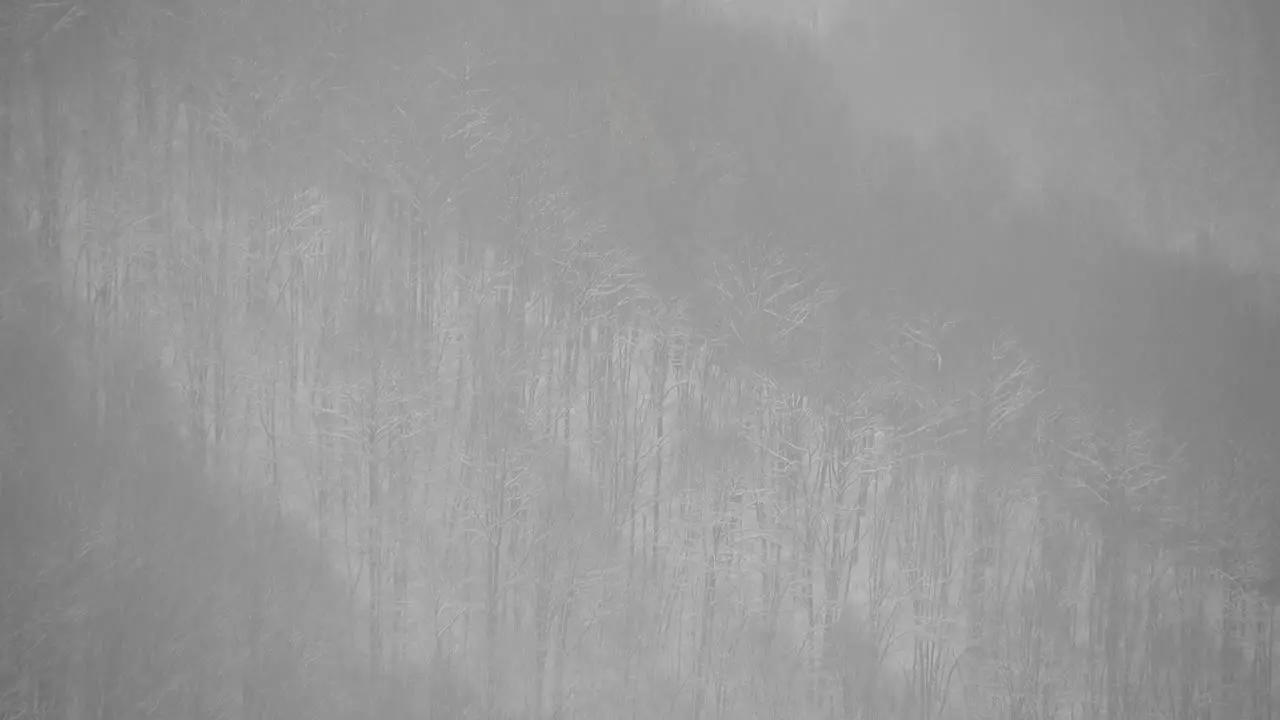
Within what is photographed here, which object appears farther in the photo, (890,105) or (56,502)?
(890,105)

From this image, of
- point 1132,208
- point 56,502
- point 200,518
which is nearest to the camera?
point 56,502

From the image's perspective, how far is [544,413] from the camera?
32875mm

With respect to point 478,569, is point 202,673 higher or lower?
lower

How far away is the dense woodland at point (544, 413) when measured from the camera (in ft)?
97.6

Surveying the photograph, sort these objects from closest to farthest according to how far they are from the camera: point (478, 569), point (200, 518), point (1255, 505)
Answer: point (200, 518)
point (478, 569)
point (1255, 505)

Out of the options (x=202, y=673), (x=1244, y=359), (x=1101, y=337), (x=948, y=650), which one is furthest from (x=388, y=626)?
(x=1244, y=359)

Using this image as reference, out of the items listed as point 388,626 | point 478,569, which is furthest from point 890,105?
point 388,626

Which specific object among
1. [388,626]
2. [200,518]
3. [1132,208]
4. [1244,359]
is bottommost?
[388,626]

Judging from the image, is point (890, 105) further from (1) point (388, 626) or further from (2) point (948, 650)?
(1) point (388, 626)

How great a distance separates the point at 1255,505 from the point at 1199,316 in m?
10.1

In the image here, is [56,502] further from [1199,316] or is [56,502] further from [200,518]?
[1199,316]

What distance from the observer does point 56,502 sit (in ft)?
87.8

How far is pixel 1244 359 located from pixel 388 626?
37.0 meters

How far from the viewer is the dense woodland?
97.6ft
